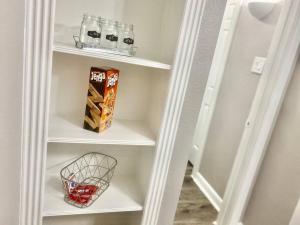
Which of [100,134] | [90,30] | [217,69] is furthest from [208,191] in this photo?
[90,30]

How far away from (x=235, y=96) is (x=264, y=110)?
1.56 ft

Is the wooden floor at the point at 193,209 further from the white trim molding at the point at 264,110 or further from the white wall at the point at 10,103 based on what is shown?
the white wall at the point at 10,103

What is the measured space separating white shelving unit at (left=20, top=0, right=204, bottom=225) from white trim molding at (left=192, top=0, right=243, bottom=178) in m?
1.15

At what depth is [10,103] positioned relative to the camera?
3.31ft

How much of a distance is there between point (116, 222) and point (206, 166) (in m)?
1.24

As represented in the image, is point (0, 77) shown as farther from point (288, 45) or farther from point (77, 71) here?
point (288, 45)

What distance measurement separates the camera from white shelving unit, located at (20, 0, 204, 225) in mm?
865

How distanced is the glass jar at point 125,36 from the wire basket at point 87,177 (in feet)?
2.01

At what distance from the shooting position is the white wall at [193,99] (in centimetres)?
100

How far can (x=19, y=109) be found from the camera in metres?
1.02

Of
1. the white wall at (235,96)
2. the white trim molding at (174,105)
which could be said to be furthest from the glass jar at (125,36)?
the white wall at (235,96)

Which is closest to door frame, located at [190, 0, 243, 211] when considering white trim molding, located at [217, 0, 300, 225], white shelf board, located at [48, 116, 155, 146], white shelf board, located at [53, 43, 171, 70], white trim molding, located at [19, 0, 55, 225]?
white trim molding, located at [217, 0, 300, 225]

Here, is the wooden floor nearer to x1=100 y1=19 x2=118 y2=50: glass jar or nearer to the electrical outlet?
the electrical outlet

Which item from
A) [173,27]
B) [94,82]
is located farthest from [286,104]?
[94,82]
